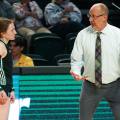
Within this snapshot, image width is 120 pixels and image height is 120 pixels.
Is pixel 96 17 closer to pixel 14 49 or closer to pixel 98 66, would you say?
pixel 98 66

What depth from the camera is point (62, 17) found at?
5.54 metres

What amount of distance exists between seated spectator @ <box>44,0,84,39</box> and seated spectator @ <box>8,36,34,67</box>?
134cm

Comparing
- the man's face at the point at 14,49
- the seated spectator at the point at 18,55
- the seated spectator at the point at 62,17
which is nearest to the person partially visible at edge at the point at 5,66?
the seated spectator at the point at 18,55

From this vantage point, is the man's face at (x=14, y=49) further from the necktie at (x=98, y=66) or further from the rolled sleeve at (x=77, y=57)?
the necktie at (x=98, y=66)

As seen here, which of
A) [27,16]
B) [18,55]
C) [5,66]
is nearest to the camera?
[5,66]

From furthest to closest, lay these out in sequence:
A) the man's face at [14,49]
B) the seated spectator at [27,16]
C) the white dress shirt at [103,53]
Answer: the seated spectator at [27,16], the man's face at [14,49], the white dress shirt at [103,53]

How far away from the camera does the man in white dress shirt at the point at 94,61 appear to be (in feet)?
9.01

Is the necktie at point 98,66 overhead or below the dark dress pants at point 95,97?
overhead

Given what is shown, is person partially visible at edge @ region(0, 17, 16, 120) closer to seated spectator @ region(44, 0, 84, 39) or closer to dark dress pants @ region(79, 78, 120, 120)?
dark dress pants @ region(79, 78, 120, 120)

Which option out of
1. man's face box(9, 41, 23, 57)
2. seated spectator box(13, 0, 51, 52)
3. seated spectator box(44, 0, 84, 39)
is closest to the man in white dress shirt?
man's face box(9, 41, 23, 57)

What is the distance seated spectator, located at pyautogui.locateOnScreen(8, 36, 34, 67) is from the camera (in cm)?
387

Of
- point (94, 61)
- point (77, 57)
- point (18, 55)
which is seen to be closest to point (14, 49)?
point (18, 55)

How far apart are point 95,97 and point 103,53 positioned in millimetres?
449

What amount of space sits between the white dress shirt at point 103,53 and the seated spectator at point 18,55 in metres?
1.20
